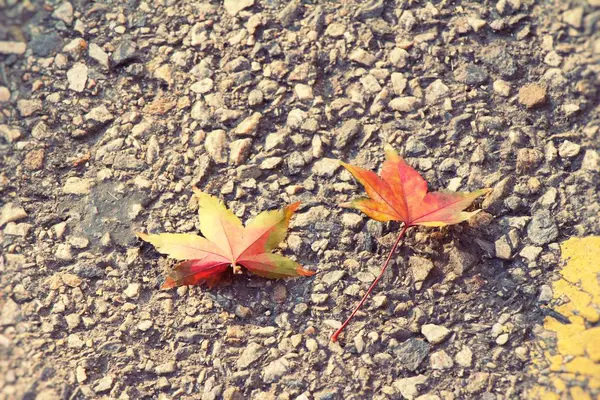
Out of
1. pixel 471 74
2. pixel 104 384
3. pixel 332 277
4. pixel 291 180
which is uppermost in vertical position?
pixel 471 74

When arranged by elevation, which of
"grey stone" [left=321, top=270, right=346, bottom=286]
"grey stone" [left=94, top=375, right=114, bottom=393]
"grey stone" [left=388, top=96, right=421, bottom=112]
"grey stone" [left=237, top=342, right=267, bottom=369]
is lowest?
"grey stone" [left=94, top=375, right=114, bottom=393]

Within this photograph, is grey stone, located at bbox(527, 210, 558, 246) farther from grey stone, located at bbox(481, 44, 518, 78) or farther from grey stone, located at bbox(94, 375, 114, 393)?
grey stone, located at bbox(94, 375, 114, 393)

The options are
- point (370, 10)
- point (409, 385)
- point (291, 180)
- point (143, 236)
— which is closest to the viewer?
point (409, 385)

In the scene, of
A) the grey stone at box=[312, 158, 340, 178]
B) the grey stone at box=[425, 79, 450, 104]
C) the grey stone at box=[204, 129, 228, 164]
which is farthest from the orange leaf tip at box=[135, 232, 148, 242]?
the grey stone at box=[425, 79, 450, 104]

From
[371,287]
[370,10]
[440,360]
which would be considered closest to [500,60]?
[370,10]

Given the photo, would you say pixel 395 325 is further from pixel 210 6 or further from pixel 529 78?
pixel 210 6

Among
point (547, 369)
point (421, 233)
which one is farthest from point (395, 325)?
point (547, 369)

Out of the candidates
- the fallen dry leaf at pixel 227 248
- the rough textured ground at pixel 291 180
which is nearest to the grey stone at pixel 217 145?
the rough textured ground at pixel 291 180

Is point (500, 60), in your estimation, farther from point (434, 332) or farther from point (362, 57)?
point (434, 332)

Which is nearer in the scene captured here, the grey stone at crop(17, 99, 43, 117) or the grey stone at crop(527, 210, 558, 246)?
the grey stone at crop(527, 210, 558, 246)
